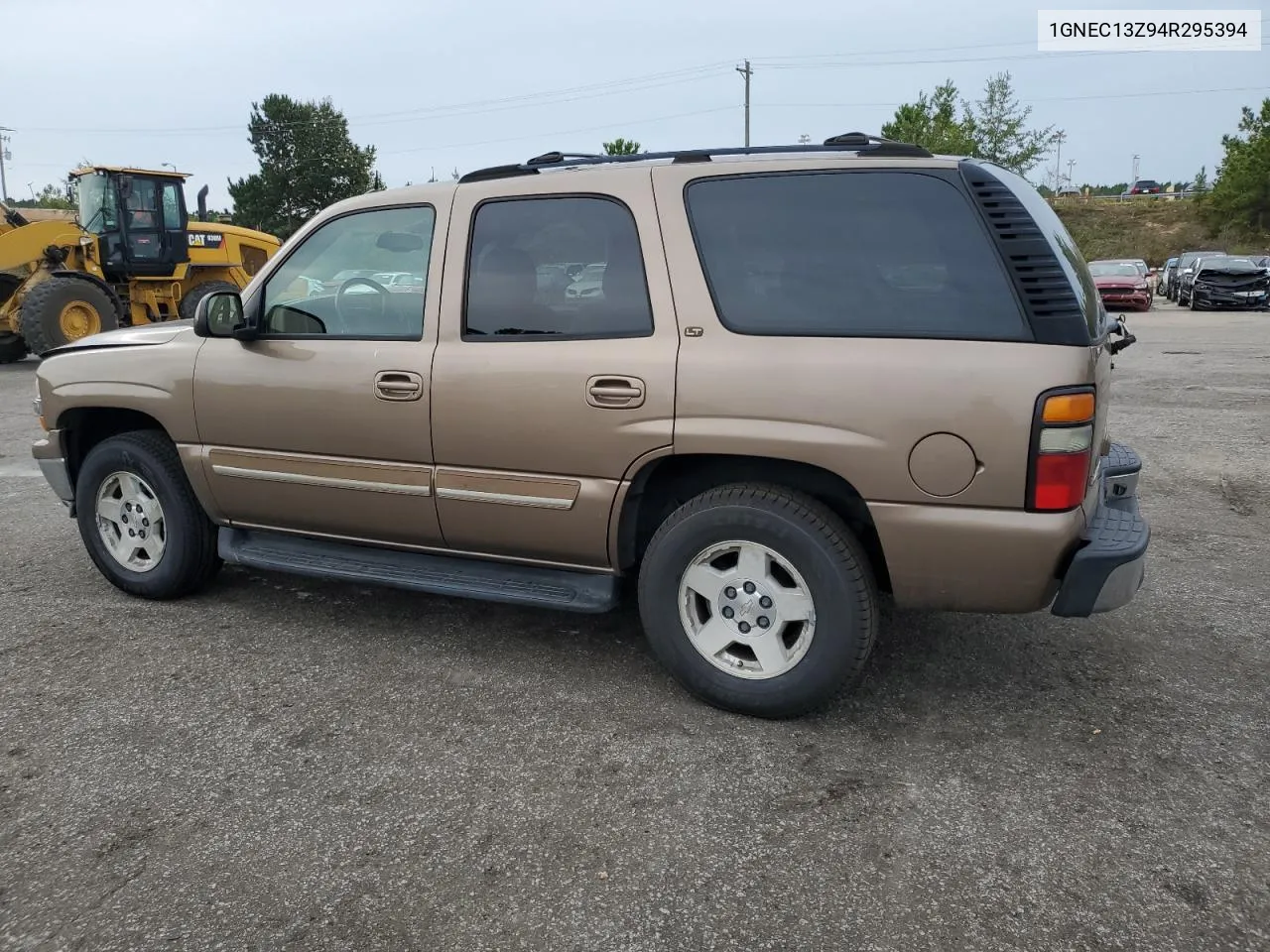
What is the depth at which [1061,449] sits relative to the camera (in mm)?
2914

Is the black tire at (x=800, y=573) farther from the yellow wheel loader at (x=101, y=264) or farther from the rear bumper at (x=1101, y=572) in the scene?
the yellow wheel loader at (x=101, y=264)

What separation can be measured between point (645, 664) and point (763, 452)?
1.13 meters

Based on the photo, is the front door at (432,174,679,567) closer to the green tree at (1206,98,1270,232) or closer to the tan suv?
the tan suv

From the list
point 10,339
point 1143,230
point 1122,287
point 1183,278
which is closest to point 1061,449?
point 10,339

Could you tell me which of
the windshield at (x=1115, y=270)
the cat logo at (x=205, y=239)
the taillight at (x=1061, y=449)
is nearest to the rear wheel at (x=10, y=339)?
the cat logo at (x=205, y=239)

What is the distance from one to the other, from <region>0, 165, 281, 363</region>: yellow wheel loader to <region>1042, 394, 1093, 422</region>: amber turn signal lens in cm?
1289

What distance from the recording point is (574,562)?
3.68 m

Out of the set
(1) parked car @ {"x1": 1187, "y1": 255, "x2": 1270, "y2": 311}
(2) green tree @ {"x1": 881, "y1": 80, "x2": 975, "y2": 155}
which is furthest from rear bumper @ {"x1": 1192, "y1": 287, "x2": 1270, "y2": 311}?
(2) green tree @ {"x1": 881, "y1": 80, "x2": 975, "y2": 155}

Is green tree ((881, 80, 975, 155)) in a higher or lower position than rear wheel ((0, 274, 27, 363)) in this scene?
higher

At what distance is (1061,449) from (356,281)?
2795mm

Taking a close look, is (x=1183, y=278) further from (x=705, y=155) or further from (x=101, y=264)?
(x=705, y=155)

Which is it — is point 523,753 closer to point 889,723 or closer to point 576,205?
point 889,723

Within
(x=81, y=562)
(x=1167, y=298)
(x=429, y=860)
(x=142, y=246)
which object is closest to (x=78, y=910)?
(x=429, y=860)

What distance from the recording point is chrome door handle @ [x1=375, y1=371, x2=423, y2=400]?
12.2 feet
